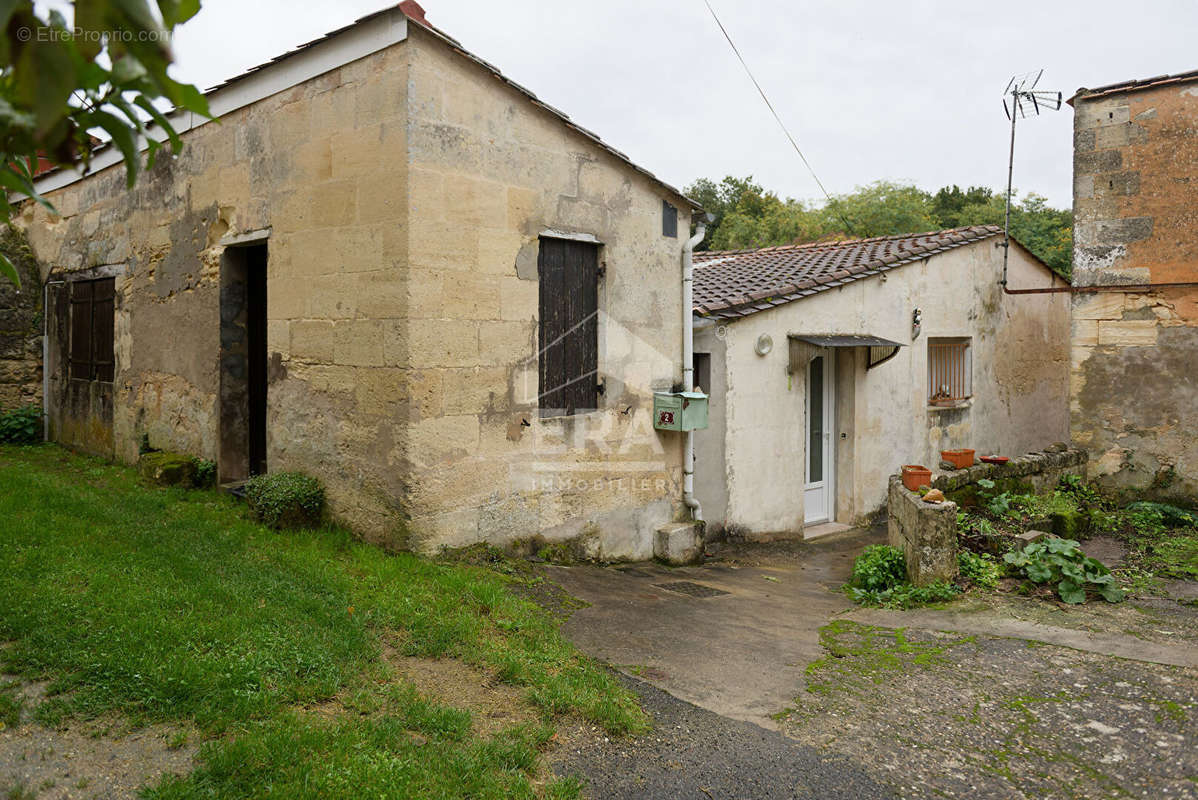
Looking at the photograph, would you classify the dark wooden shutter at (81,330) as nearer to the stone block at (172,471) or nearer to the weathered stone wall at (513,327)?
the stone block at (172,471)

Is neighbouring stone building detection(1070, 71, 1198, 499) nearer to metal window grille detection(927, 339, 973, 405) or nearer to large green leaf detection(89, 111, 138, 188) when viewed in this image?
metal window grille detection(927, 339, 973, 405)

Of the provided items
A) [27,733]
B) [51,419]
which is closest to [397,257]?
[27,733]

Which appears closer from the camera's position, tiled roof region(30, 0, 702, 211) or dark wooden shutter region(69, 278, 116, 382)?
tiled roof region(30, 0, 702, 211)

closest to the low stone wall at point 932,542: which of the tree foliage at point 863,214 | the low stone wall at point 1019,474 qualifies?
the low stone wall at point 1019,474

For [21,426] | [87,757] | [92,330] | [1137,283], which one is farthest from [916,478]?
[21,426]

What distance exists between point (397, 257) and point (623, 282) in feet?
7.96

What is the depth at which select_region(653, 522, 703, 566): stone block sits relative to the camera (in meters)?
7.79

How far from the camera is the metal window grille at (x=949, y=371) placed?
11742 millimetres

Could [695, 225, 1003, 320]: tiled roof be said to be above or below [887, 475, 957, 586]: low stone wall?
above

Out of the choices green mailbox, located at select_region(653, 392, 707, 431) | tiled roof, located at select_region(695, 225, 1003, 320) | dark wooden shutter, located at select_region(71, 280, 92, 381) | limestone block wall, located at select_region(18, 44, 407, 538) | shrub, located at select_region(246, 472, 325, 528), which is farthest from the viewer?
dark wooden shutter, located at select_region(71, 280, 92, 381)

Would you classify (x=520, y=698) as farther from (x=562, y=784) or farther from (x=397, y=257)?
(x=397, y=257)

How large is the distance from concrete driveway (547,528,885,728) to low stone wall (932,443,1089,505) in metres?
1.50

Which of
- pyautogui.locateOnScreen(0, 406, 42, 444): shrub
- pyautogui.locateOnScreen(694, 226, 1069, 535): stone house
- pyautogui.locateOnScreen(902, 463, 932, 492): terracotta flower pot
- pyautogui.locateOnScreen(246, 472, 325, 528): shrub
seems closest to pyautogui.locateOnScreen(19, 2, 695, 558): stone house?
pyautogui.locateOnScreen(246, 472, 325, 528): shrub

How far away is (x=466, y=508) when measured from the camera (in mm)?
6070
